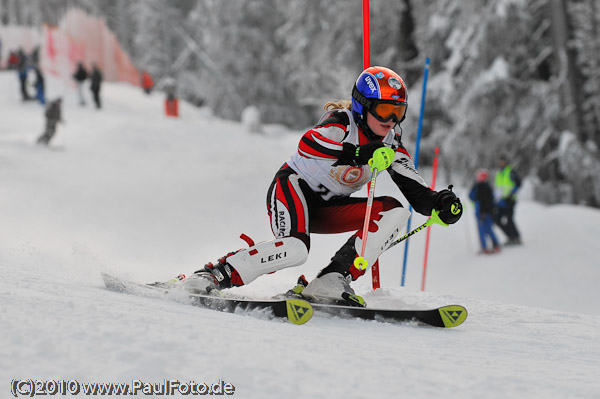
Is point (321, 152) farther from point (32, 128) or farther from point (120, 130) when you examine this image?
point (32, 128)

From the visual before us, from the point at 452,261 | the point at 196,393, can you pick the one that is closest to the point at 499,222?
the point at 452,261

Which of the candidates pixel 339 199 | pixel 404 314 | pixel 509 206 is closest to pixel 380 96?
pixel 339 199

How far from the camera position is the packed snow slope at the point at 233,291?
217 cm

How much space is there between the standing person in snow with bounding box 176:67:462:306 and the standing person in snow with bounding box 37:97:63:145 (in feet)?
43.4

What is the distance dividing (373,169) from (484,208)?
27.2 ft

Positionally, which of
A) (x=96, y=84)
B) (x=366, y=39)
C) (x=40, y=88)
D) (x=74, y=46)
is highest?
(x=74, y=46)

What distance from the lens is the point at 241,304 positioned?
3.66 meters

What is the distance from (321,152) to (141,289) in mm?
1343

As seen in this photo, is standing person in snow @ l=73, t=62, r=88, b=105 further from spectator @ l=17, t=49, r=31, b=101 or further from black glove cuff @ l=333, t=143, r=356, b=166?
black glove cuff @ l=333, t=143, r=356, b=166

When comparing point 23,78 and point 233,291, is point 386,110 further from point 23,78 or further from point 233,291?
point 23,78

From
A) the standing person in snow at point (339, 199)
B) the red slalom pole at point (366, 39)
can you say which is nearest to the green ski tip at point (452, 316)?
the standing person in snow at point (339, 199)

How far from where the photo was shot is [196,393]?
1961mm

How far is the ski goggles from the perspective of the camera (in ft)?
13.1

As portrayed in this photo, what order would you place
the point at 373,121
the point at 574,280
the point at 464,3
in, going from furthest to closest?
the point at 464,3, the point at 574,280, the point at 373,121
